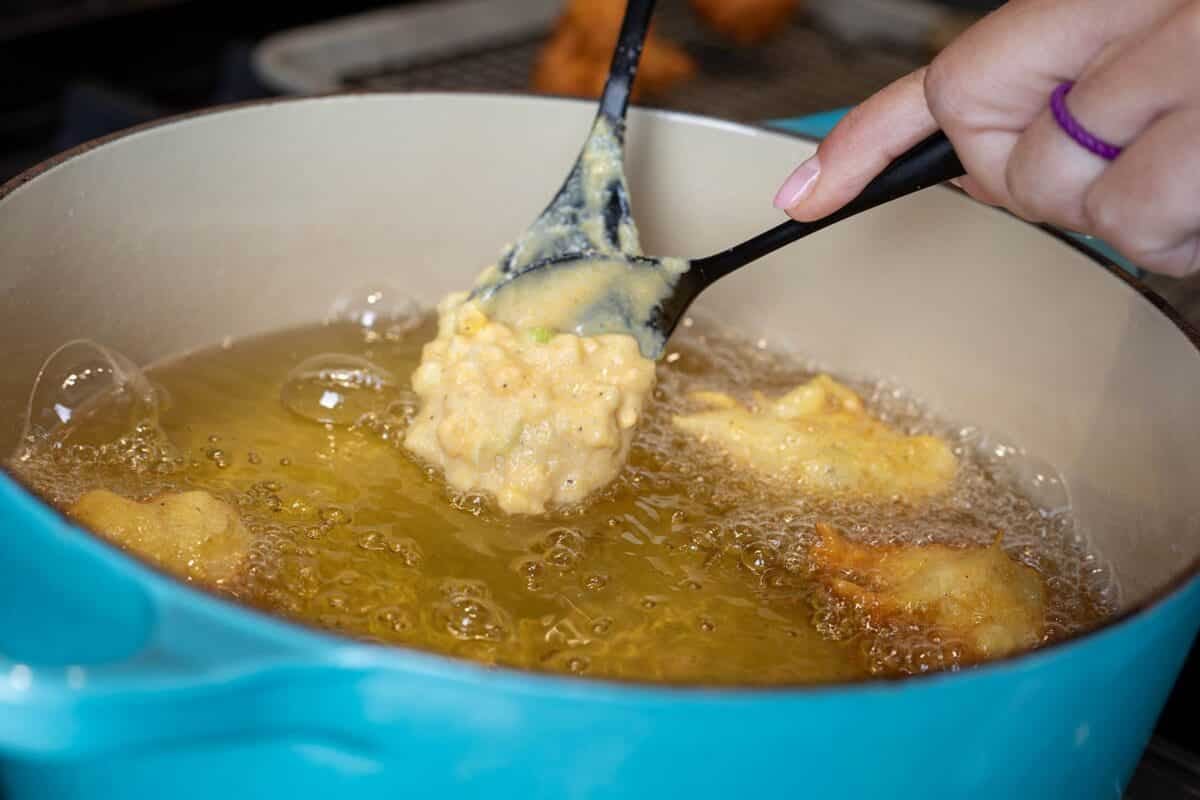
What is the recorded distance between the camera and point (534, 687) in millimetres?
396

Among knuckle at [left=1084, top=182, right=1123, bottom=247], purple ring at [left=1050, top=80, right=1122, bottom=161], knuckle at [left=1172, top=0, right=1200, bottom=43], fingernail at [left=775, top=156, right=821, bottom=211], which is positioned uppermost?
knuckle at [left=1172, top=0, right=1200, bottom=43]

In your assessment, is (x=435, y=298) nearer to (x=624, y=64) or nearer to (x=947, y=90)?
(x=624, y=64)

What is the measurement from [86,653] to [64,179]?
39cm

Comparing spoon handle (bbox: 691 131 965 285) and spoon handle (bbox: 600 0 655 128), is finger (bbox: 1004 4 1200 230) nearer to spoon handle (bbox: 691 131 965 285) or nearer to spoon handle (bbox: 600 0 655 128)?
spoon handle (bbox: 691 131 965 285)

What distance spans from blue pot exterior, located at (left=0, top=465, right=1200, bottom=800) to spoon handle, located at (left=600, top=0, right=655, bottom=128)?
49 cm

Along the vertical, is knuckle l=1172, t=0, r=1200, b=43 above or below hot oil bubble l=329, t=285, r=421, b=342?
above

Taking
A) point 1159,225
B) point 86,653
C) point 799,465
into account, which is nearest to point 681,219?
point 799,465

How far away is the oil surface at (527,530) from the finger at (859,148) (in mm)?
181

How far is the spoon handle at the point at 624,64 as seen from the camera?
833 mm

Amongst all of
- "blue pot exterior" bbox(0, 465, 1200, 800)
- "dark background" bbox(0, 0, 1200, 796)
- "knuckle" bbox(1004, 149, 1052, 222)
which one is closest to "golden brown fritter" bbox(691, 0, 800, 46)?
"dark background" bbox(0, 0, 1200, 796)

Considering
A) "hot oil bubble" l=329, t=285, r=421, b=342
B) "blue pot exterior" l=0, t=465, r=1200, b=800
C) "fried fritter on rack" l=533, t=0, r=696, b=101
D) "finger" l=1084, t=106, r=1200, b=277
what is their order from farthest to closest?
"fried fritter on rack" l=533, t=0, r=696, b=101 < "hot oil bubble" l=329, t=285, r=421, b=342 < "finger" l=1084, t=106, r=1200, b=277 < "blue pot exterior" l=0, t=465, r=1200, b=800

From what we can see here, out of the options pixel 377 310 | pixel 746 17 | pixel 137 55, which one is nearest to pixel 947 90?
pixel 377 310

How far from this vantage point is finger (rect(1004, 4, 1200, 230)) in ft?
1.65

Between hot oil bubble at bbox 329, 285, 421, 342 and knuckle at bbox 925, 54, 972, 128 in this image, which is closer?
knuckle at bbox 925, 54, 972, 128
